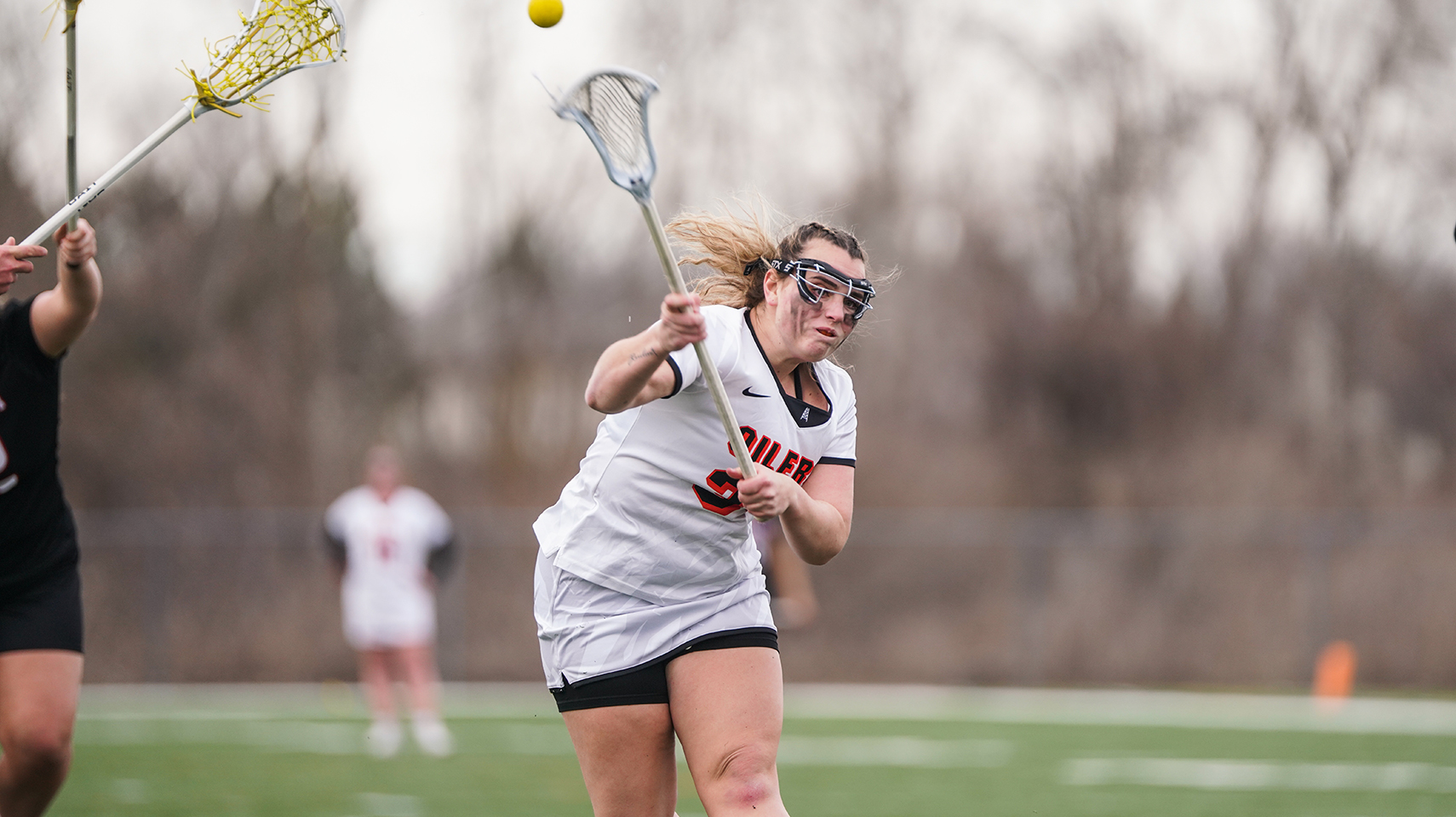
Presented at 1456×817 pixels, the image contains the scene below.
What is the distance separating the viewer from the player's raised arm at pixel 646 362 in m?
3.39

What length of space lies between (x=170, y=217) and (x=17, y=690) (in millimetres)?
16224

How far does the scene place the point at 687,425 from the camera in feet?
12.5

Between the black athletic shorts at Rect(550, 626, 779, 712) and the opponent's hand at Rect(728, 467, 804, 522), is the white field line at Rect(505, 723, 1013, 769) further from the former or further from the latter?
the opponent's hand at Rect(728, 467, 804, 522)

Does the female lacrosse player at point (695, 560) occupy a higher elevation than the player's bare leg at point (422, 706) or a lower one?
higher

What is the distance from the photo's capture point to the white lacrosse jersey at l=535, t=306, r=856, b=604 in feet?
12.5

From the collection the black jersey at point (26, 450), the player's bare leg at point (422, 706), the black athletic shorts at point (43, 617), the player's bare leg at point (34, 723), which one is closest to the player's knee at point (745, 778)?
the player's bare leg at point (34, 723)

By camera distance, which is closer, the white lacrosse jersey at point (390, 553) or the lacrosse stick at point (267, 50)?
the lacrosse stick at point (267, 50)

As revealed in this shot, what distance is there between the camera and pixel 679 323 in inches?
134

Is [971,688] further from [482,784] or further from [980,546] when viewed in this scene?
[482,784]

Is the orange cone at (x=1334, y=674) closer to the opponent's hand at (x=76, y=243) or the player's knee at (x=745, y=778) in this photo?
the player's knee at (x=745, y=778)

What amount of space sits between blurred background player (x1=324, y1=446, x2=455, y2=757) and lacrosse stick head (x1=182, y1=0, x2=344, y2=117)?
6991 mm

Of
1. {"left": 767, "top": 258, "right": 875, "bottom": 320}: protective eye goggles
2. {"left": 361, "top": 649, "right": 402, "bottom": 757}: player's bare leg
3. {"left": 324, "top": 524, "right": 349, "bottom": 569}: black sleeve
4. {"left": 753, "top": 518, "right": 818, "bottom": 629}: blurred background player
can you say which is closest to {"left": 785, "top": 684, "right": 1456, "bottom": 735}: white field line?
{"left": 753, "top": 518, "right": 818, "bottom": 629}: blurred background player

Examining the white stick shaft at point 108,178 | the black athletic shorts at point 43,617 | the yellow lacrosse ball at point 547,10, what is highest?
the yellow lacrosse ball at point 547,10

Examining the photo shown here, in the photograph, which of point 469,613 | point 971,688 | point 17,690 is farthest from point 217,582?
point 17,690
